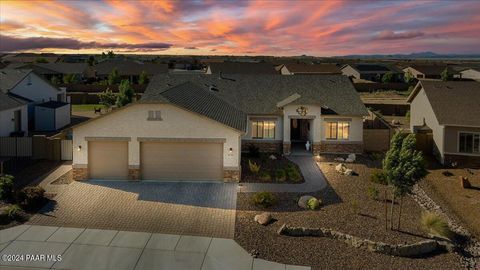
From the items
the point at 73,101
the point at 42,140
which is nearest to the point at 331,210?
the point at 42,140

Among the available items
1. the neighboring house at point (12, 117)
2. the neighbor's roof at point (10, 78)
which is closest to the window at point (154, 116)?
the neighboring house at point (12, 117)

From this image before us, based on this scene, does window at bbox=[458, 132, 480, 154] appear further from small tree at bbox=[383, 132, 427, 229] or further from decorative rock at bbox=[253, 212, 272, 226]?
decorative rock at bbox=[253, 212, 272, 226]

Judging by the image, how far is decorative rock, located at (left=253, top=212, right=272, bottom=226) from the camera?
18.2 metres

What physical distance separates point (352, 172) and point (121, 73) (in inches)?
2892

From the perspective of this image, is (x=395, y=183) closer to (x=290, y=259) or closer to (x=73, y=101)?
(x=290, y=259)

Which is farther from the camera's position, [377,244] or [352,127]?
[352,127]

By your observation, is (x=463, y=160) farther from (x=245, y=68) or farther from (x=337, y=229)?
(x=245, y=68)

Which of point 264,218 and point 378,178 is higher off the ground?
point 378,178

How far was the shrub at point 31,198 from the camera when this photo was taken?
19.8m

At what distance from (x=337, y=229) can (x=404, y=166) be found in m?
4.03

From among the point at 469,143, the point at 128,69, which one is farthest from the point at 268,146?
the point at 128,69

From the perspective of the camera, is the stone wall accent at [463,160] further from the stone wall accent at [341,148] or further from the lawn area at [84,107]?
the lawn area at [84,107]

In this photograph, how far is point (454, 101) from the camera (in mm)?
31703

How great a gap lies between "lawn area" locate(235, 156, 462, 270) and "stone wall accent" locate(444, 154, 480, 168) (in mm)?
8425
